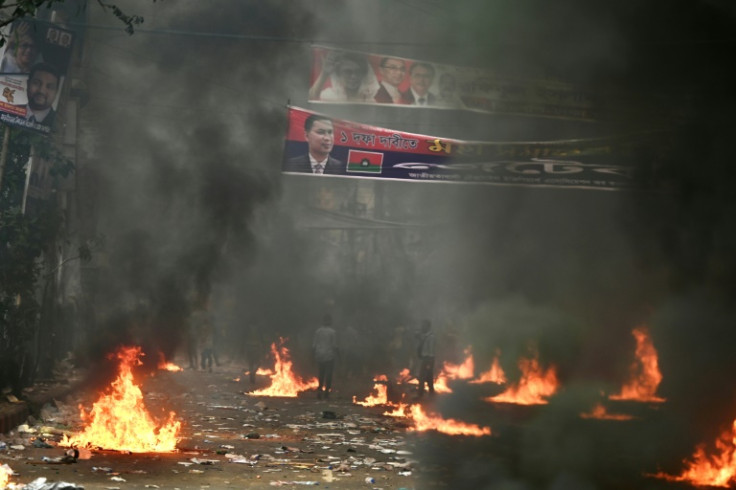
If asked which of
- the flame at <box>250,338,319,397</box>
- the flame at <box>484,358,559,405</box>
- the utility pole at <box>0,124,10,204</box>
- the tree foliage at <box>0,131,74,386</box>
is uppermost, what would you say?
the utility pole at <box>0,124,10,204</box>

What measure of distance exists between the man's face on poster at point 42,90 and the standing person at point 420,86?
177 inches

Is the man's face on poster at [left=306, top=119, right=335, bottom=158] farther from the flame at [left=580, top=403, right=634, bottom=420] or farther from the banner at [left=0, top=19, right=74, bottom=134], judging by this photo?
the flame at [left=580, top=403, right=634, bottom=420]

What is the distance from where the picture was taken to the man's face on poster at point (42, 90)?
11547 millimetres

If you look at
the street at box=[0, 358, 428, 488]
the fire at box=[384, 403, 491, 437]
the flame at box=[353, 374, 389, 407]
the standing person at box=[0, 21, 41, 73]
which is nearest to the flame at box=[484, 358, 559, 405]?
the flame at box=[353, 374, 389, 407]

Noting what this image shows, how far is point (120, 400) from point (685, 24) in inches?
232

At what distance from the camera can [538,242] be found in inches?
472

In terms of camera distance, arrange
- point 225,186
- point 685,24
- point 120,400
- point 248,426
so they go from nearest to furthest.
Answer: point 685,24 → point 120,400 → point 248,426 → point 225,186

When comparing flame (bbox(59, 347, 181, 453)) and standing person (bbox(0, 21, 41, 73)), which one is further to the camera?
standing person (bbox(0, 21, 41, 73))

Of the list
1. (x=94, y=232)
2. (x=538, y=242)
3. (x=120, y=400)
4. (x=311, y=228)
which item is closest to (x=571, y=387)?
(x=538, y=242)

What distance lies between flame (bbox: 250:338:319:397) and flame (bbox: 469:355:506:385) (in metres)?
3.00

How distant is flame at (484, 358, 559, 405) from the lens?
13.4m

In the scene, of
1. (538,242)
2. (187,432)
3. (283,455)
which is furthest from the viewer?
(538,242)

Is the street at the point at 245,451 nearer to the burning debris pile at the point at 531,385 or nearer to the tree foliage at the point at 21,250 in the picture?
the tree foliage at the point at 21,250

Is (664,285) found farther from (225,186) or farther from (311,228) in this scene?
(311,228)
